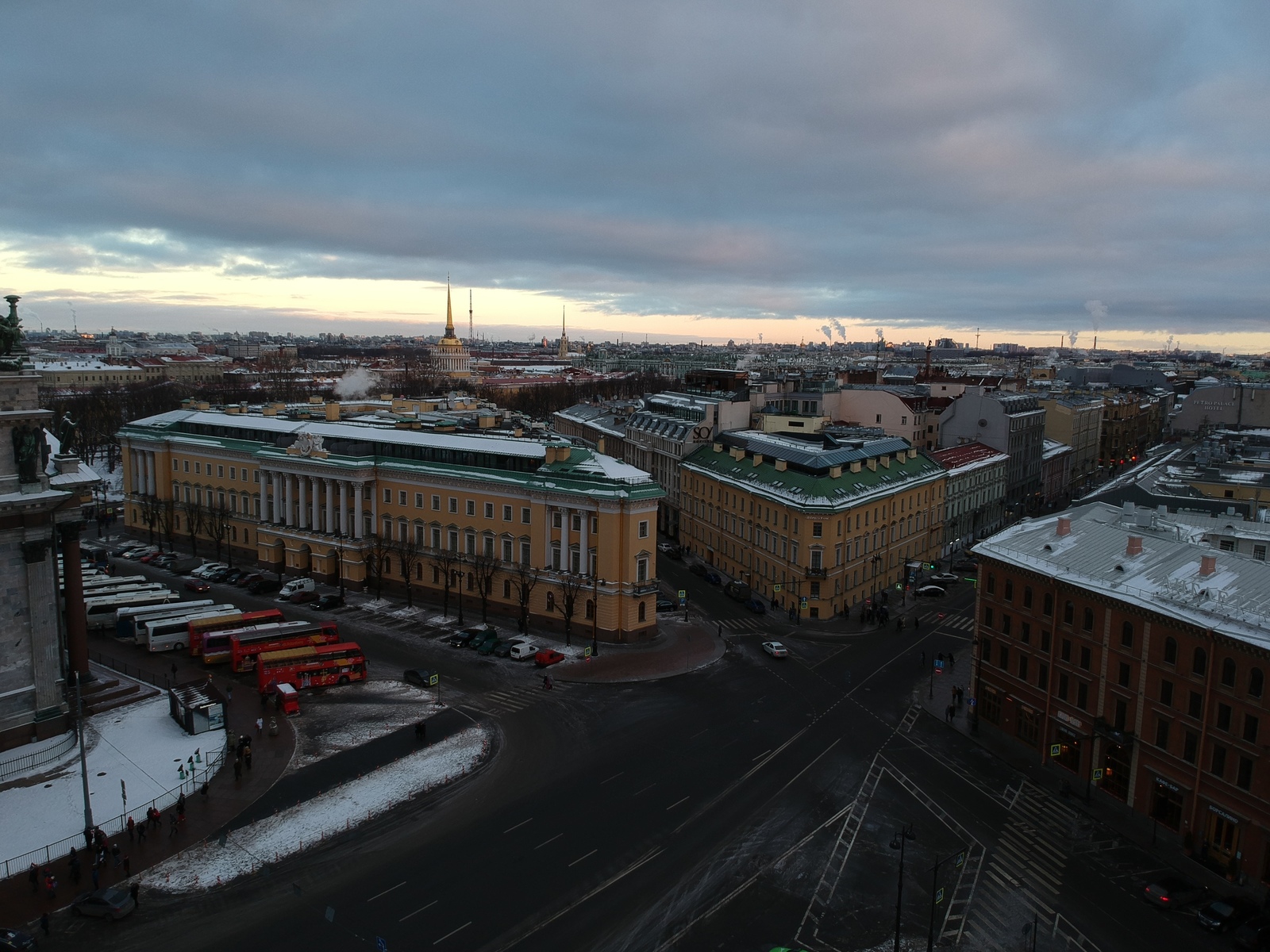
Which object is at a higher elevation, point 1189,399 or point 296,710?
point 1189,399

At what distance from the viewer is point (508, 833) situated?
37188 millimetres

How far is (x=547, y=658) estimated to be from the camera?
191 ft

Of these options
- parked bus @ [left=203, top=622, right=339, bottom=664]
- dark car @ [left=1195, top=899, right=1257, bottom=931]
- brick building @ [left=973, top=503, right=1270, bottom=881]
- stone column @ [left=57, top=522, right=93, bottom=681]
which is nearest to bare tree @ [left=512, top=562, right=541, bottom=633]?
parked bus @ [left=203, top=622, right=339, bottom=664]

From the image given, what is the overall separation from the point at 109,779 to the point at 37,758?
15.0 feet


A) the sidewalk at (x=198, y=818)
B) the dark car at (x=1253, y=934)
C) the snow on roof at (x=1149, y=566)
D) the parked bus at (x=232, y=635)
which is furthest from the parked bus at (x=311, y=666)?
the dark car at (x=1253, y=934)

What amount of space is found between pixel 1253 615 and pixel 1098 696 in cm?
838

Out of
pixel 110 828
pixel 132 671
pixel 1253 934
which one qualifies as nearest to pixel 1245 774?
pixel 1253 934

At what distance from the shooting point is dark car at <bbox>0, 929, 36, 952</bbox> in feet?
95.3

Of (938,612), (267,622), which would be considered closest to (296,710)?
(267,622)

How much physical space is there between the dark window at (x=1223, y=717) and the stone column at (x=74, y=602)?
5478 cm

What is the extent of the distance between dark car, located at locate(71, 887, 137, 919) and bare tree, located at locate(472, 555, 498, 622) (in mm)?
35257

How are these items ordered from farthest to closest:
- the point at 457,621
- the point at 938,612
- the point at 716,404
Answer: the point at 716,404 < the point at 938,612 < the point at 457,621

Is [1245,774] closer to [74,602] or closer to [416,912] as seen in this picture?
[416,912]

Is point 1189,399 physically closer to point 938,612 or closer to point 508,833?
point 938,612
